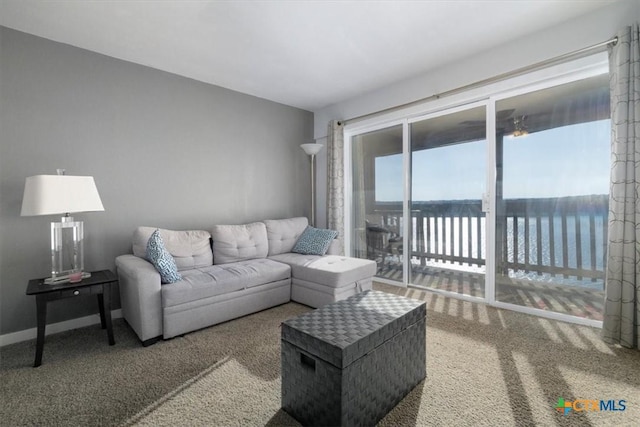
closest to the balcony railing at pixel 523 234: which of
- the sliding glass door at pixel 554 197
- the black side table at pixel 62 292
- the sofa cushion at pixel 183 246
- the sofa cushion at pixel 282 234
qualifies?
the sliding glass door at pixel 554 197

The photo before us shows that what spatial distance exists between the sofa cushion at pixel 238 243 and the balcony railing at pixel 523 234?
71.4 inches

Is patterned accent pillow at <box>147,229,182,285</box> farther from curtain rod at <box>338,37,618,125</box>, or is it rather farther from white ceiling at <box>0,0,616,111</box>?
curtain rod at <box>338,37,618,125</box>

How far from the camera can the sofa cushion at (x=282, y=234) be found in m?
3.83

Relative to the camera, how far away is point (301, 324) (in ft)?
Result: 5.04

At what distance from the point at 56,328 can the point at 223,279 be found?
152cm

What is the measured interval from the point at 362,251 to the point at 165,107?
317cm

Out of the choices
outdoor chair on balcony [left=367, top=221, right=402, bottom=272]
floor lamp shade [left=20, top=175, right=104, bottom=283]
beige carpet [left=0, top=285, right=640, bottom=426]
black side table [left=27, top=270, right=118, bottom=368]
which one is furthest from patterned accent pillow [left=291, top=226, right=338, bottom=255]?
floor lamp shade [left=20, top=175, right=104, bottom=283]

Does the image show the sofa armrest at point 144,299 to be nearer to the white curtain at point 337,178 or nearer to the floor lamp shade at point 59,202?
the floor lamp shade at point 59,202

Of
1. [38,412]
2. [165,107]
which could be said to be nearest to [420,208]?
[165,107]

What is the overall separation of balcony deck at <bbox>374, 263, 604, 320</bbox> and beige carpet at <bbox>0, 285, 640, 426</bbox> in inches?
9.0

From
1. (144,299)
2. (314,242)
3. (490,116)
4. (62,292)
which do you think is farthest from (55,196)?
(490,116)

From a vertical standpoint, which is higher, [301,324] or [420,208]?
[420,208]

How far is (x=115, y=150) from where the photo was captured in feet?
9.73

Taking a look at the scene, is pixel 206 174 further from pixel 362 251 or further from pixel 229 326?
pixel 362 251
